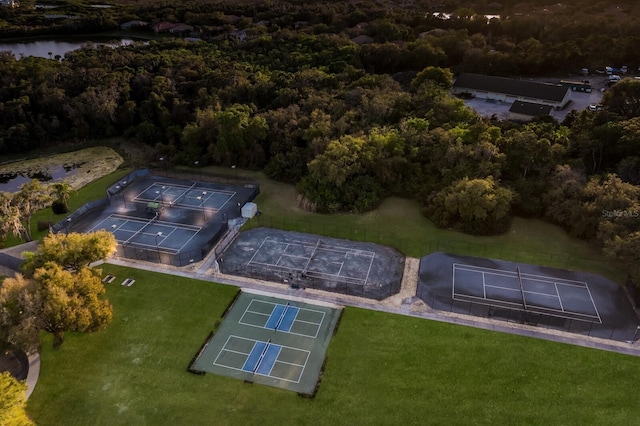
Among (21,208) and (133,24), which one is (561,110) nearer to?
(21,208)

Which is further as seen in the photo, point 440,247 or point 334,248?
point 334,248

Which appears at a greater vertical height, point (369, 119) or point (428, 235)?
point (369, 119)

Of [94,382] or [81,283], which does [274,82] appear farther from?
[94,382]

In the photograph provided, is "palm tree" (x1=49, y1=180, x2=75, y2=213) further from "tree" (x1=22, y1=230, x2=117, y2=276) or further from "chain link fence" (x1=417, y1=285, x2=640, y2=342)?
"chain link fence" (x1=417, y1=285, x2=640, y2=342)

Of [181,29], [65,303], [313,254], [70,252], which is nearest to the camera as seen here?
[65,303]

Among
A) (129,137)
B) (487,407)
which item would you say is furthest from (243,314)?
(129,137)

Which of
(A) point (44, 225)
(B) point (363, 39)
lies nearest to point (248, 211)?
(A) point (44, 225)
